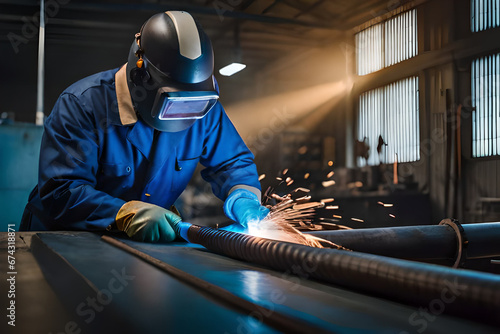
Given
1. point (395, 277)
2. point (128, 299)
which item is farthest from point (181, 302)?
point (395, 277)

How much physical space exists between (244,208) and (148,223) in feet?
1.30

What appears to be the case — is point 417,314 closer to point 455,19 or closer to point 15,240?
point 15,240

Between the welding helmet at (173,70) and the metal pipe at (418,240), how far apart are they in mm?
659

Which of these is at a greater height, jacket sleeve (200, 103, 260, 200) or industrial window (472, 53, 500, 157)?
industrial window (472, 53, 500, 157)

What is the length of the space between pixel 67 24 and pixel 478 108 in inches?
225

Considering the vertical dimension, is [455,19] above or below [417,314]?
above

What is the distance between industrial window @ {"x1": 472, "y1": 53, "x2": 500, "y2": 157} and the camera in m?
4.55

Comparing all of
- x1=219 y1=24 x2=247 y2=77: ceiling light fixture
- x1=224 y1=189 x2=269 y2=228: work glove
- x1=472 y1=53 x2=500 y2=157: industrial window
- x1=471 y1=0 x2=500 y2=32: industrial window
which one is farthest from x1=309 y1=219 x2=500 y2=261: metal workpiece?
x1=219 y1=24 x2=247 y2=77: ceiling light fixture

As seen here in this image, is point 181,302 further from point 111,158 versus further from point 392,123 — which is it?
point 392,123

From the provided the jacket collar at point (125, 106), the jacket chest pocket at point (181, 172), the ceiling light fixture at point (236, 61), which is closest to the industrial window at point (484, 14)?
the ceiling light fixture at point (236, 61)

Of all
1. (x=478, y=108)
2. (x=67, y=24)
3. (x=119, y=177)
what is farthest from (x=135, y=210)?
(x=67, y=24)

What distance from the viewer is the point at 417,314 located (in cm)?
61

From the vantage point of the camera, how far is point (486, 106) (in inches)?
183

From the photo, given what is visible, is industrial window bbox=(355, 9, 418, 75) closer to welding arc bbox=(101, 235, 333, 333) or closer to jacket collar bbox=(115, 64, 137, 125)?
jacket collar bbox=(115, 64, 137, 125)
